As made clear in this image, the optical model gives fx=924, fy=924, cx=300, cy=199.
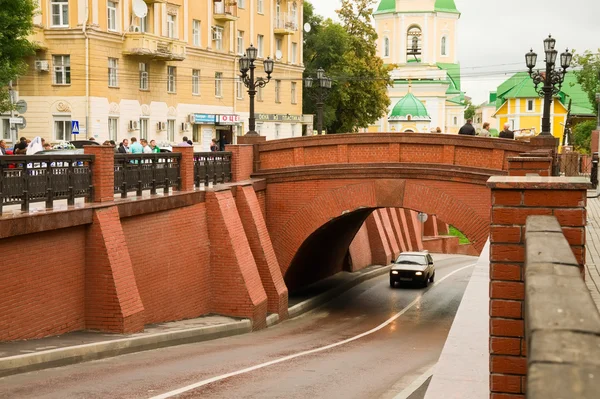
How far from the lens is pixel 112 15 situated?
126ft

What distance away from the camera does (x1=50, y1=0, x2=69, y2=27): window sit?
121ft

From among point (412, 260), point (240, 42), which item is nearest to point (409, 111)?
point (240, 42)

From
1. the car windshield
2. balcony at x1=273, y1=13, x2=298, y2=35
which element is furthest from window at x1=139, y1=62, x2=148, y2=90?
balcony at x1=273, y1=13, x2=298, y2=35

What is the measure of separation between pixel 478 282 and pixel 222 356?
629cm

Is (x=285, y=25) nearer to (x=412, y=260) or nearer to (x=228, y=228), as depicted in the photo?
(x=412, y=260)

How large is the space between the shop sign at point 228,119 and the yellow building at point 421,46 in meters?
58.5

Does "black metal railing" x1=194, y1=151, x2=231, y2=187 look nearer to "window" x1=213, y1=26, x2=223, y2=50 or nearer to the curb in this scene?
the curb

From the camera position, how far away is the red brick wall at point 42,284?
13469mm

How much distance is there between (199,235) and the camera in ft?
70.9

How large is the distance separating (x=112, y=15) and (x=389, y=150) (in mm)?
17633

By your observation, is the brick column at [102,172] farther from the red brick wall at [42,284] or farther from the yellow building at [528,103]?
the yellow building at [528,103]

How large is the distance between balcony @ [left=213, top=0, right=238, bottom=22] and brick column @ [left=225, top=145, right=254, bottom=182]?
69.4ft

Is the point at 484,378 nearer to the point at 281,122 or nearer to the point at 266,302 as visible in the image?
the point at 266,302

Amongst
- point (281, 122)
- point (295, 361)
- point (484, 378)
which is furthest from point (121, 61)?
point (484, 378)
